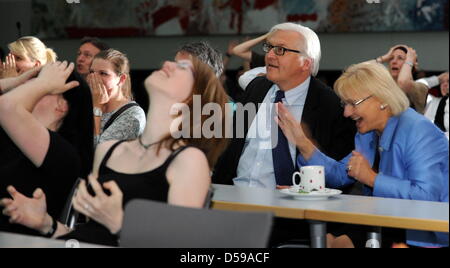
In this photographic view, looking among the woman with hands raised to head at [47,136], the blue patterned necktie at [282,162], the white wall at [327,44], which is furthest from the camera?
the white wall at [327,44]

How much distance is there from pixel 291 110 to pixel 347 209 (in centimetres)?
115

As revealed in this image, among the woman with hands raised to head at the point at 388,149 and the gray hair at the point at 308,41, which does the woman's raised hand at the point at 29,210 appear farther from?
the gray hair at the point at 308,41

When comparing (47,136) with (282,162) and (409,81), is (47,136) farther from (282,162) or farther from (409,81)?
(409,81)

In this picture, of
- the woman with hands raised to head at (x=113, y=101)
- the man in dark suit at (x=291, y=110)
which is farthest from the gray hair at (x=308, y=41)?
the woman with hands raised to head at (x=113, y=101)

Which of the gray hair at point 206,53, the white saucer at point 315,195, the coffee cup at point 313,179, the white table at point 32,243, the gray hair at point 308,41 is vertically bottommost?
the white saucer at point 315,195

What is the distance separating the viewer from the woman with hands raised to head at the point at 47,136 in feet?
7.74

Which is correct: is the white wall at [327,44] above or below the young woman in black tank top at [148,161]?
below

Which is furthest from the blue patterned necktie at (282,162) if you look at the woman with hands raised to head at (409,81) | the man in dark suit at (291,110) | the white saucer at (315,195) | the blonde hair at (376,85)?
the woman with hands raised to head at (409,81)

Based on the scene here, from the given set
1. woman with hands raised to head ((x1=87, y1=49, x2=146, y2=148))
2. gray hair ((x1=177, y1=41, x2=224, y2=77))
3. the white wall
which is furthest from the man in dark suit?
the white wall

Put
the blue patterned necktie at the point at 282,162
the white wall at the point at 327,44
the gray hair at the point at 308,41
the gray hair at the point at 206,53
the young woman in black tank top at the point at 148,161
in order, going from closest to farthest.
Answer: the young woman in black tank top at the point at 148,161 < the blue patterned necktie at the point at 282,162 < the gray hair at the point at 308,41 < the gray hair at the point at 206,53 < the white wall at the point at 327,44

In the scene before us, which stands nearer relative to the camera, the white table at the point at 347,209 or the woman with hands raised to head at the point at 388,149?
the white table at the point at 347,209

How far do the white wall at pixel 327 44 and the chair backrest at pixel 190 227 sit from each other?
5.90 m
